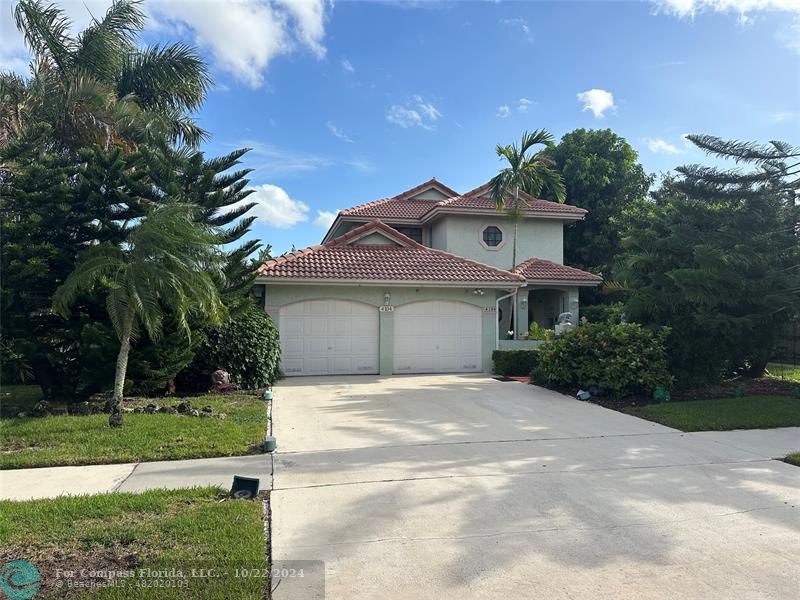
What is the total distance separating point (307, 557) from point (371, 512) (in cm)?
96

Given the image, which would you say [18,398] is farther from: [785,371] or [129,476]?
[785,371]

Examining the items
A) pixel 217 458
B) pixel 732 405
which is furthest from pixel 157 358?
pixel 732 405

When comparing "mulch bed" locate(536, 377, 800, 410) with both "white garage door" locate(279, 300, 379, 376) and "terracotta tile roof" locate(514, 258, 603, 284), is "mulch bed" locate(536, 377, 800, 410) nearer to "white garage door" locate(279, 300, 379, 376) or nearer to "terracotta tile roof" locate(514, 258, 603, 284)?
"white garage door" locate(279, 300, 379, 376)

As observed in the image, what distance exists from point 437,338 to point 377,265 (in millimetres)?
2804

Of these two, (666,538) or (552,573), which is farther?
(666,538)

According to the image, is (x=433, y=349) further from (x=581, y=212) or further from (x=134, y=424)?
(x=581, y=212)

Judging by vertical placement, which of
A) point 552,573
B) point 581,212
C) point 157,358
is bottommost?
point 552,573

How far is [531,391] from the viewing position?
12.0 meters

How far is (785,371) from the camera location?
50.1ft

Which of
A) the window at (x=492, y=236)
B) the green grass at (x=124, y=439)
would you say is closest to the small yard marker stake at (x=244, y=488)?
the green grass at (x=124, y=439)

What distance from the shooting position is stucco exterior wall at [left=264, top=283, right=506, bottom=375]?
14633 mm

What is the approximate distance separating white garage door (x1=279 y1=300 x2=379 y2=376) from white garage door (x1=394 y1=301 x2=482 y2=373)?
80cm

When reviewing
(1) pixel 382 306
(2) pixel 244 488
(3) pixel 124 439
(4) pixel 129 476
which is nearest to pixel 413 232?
(1) pixel 382 306

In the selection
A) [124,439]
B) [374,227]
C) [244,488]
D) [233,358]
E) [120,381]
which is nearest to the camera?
[244,488]
